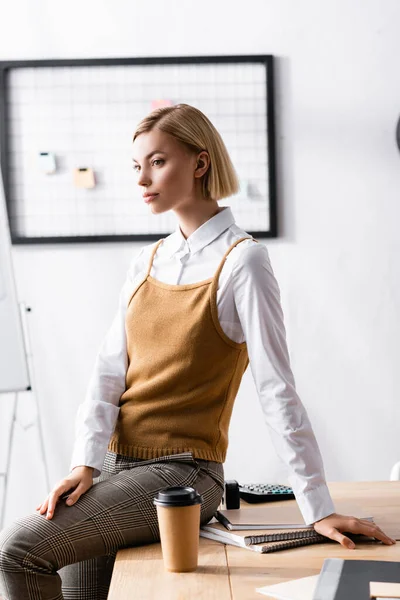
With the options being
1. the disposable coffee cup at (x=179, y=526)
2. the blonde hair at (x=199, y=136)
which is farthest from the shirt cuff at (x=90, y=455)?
the blonde hair at (x=199, y=136)

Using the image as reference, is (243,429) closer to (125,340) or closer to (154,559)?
(125,340)

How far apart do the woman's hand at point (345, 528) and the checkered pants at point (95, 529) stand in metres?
0.20

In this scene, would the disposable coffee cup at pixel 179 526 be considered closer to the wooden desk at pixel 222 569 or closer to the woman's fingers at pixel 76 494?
the wooden desk at pixel 222 569

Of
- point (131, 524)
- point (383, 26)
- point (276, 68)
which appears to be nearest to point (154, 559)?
point (131, 524)

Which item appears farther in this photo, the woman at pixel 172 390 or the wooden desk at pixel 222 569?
the woman at pixel 172 390

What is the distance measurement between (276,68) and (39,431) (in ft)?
4.94

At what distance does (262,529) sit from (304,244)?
1619 millimetres

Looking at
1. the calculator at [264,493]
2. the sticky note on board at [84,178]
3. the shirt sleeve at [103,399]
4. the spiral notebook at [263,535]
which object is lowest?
the calculator at [264,493]

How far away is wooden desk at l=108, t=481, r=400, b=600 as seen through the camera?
3.13 ft

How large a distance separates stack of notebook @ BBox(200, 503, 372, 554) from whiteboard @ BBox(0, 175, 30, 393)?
45.3 inches

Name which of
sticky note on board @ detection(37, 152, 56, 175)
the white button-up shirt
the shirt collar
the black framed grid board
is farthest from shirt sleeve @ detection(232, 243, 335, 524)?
sticky note on board @ detection(37, 152, 56, 175)

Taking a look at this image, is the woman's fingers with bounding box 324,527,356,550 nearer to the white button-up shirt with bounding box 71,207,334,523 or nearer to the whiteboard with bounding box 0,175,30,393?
the white button-up shirt with bounding box 71,207,334,523

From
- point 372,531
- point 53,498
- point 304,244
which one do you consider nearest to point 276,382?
point 372,531

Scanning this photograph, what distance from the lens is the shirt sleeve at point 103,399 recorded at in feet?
4.28
